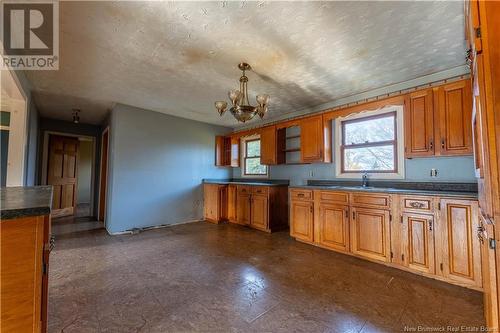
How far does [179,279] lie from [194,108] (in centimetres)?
327

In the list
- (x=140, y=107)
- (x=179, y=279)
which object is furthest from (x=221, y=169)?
(x=179, y=279)

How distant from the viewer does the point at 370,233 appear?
288 cm

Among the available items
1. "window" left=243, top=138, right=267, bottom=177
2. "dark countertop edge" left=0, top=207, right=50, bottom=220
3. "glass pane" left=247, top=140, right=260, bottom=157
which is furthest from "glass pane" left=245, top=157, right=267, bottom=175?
"dark countertop edge" left=0, top=207, right=50, bottom=220

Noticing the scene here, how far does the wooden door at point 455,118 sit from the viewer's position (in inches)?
95.7

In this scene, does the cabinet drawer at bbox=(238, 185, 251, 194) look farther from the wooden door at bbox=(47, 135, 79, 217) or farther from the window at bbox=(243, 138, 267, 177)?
the wooden door at bbox=(47, 135, 79, 217)

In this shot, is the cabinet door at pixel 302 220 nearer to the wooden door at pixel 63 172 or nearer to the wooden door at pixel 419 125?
the wooden door at pixel 419 125

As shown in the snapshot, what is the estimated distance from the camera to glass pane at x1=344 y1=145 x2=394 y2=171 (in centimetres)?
335

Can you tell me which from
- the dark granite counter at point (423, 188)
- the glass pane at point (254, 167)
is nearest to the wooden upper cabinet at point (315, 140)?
the dark granite counter at point (423, 188)

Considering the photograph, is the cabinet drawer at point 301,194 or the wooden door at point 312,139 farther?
the wooden door at point 312,139

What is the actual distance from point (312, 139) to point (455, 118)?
1.89 meters

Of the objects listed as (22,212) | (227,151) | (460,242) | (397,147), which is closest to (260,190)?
(227,151)

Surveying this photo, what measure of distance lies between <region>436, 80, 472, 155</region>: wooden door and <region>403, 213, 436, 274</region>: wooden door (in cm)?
84

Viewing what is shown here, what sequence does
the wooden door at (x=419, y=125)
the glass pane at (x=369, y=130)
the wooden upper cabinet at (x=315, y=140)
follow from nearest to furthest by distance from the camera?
1. the wooden door at (x=419, y=125)
2. the glass pane at (x=369, y=130)
3. the wooden upper cabinet at (x=315, y=140)

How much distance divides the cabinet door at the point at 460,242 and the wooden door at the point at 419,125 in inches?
28.9
